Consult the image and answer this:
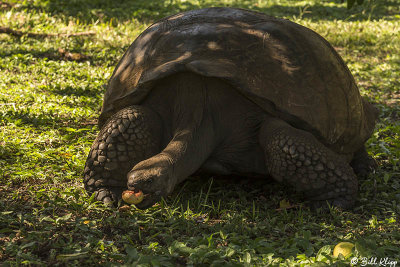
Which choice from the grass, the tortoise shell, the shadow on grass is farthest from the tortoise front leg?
the shadow on grass

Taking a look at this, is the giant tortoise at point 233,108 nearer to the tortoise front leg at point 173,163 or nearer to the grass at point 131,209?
the tortoise front leg at point 173,163

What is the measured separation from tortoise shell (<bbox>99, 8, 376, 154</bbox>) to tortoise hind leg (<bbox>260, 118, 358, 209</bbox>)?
0.18m

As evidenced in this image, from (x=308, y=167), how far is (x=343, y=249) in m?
0.91

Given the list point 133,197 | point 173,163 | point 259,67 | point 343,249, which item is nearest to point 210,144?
point 173,163

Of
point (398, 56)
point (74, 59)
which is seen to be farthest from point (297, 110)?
point (398, 56)

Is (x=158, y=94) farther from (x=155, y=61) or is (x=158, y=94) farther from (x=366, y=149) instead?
(x=366, y=149)

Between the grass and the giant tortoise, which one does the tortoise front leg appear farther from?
the grass

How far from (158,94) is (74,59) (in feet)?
11.2

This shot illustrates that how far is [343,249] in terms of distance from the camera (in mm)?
2574

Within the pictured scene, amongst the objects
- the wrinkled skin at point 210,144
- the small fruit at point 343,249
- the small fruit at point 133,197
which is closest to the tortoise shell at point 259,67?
the wrinkled skin at point 210,144

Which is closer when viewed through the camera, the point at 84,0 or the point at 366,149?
the point at 366,149

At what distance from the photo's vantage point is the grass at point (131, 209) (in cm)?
257

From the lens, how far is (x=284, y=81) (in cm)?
356

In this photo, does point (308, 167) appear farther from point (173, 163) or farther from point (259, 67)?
point (173, 163)
